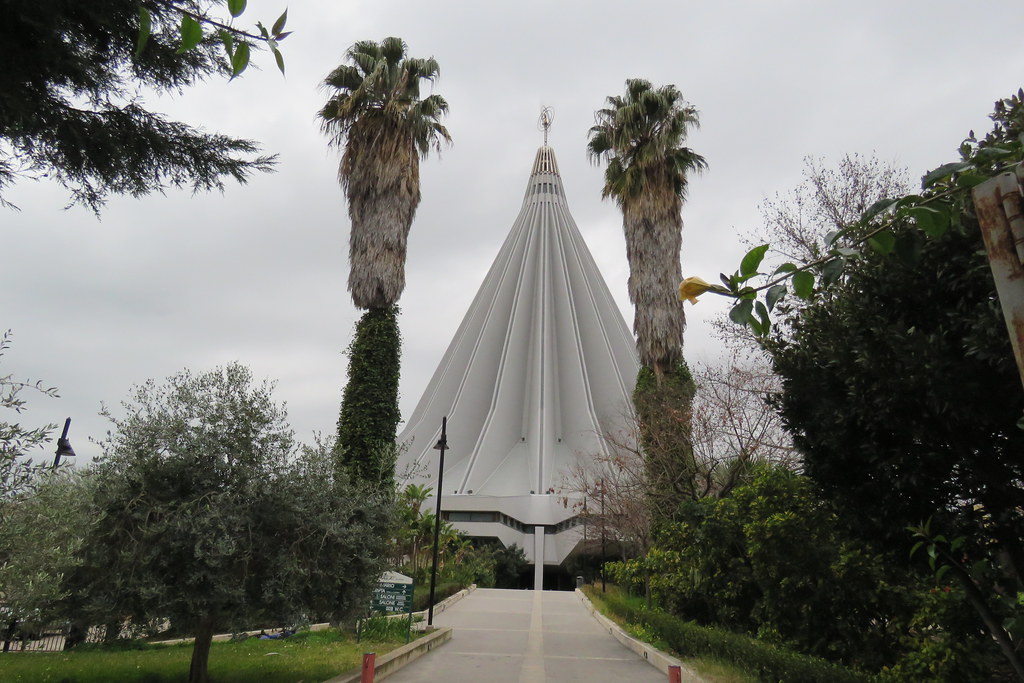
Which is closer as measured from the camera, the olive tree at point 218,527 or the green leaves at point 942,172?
the green leaves at point 942,172

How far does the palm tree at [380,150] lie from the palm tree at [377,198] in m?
0.02

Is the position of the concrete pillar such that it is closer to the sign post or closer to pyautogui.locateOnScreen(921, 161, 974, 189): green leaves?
the sign post

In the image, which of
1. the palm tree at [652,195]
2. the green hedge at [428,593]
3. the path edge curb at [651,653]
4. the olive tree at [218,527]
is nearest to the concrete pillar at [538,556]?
the green hedge at [428,593]

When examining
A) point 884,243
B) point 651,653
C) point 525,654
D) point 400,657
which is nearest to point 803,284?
point 884,243

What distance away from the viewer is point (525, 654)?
1127cm

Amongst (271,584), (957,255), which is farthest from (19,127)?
(957,255)

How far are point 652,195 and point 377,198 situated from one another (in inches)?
232

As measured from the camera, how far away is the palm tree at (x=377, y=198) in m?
13.0

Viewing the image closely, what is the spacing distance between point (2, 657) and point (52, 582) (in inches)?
244

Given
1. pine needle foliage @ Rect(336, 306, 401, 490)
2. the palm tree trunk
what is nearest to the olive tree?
the palm tree trunk

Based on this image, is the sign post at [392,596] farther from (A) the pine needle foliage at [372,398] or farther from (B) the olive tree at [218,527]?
(A) the pine needle foliage at [372,398]

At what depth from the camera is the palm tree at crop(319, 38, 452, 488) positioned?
1302cm

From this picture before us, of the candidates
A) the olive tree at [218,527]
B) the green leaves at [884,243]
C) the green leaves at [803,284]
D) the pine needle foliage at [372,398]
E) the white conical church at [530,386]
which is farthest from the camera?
the white conical church at [530,386]

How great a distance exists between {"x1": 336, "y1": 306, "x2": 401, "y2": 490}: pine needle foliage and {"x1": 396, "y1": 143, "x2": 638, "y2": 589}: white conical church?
1042 inches
